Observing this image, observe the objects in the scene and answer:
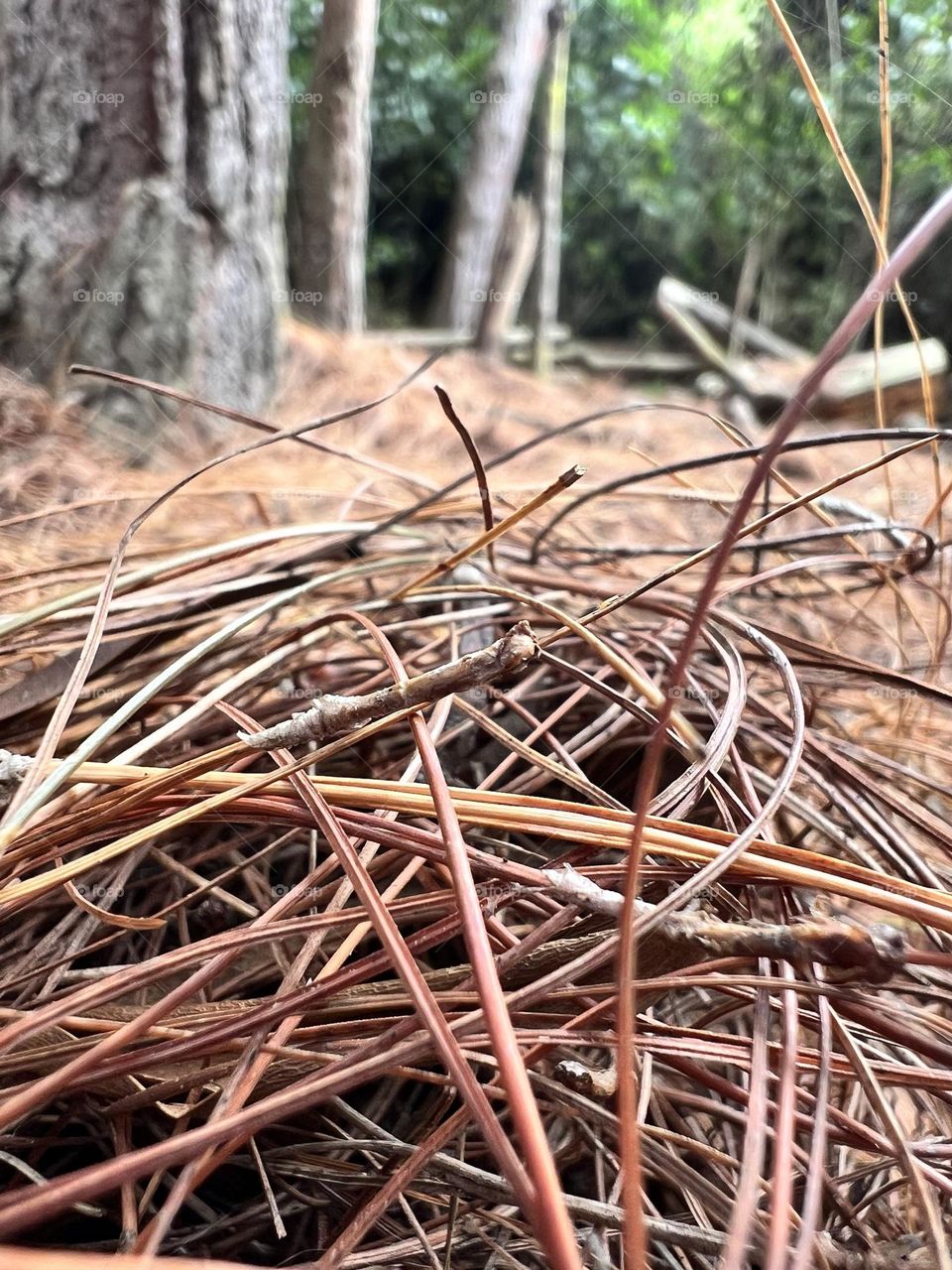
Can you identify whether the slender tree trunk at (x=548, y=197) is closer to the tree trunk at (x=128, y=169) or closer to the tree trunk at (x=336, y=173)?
the tree trunk at (x=336, y=173)

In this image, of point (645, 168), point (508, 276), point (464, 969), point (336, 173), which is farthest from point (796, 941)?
point (645, 168)

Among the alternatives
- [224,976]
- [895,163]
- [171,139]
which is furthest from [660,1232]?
[895,163]

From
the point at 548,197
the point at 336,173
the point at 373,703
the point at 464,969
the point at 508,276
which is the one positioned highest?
the point at 548,197

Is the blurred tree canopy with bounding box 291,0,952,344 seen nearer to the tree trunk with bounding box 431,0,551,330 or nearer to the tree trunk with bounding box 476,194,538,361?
the tree trunk with bounding box 431,0,551,330

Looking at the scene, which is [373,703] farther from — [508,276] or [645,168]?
[645,168]

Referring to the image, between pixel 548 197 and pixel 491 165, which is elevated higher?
pixel 491 165

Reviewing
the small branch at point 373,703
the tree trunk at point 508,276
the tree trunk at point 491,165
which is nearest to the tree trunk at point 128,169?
the small branch at point 373,703

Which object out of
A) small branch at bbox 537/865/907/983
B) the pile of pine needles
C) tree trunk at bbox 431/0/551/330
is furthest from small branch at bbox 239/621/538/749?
tree trunk at bbox 431/0/551/330
